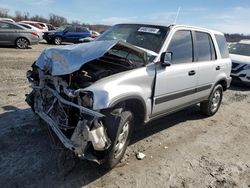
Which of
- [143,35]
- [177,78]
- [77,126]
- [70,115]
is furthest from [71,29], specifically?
[77,126]

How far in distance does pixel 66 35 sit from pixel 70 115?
22065mm

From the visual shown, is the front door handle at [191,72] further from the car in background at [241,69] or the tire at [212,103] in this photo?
the car in background at [241,69]

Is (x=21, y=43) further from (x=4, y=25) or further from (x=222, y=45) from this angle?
(x=222, y=45)

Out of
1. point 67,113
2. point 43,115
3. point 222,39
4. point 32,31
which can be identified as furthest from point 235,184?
point 32,31

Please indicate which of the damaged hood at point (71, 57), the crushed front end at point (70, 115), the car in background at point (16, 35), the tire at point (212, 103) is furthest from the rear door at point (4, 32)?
the damaged hood at point (71, 57)

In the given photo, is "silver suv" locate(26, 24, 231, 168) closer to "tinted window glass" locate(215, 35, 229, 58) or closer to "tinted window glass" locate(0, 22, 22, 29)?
"tinted window glass" locate(215, 35, 229, 58)

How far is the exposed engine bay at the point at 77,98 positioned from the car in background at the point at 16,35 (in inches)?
524

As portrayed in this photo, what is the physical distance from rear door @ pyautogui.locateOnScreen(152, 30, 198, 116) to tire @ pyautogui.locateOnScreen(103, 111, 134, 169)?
72 cm

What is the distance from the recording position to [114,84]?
396cm

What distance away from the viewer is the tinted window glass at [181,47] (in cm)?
527

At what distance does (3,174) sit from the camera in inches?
151

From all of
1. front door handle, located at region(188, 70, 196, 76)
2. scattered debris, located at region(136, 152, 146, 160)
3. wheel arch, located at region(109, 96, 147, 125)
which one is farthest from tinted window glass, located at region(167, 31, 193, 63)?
scattered debris, located at region(136, 152, 146, 160)

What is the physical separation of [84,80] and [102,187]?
1.38 m

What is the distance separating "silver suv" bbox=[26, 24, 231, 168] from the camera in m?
3.76
